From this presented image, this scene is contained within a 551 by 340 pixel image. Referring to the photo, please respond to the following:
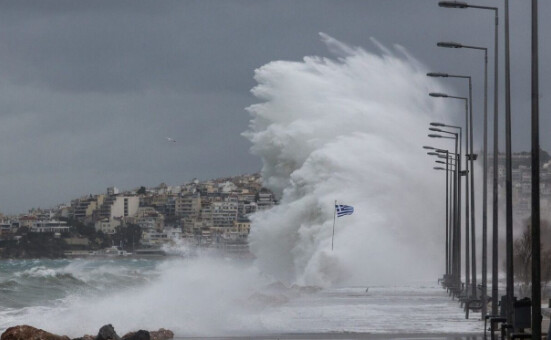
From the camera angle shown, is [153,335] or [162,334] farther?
[162,334]

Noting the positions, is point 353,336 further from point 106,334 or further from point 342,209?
point 342,209

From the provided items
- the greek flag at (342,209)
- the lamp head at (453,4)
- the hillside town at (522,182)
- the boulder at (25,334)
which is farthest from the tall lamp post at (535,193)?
the hillside town at (522,182)

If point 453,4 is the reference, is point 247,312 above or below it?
below

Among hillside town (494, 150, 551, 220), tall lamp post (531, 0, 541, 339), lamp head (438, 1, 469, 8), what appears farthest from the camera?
hillside town (494, 150, 551, 220)

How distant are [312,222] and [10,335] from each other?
48.9 meters

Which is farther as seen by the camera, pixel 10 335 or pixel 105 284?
pixel 105 284

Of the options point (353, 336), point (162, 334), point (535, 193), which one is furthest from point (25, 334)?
point (535, 193)

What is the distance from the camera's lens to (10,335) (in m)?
28.7

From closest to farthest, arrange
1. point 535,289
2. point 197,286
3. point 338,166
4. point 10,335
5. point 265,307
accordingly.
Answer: point 535,289, point 10,335, point 265,307, point 197,286, point 338,166

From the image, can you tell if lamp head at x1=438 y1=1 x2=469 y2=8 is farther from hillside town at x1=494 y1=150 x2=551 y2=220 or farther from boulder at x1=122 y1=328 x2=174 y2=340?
hillside town at x1=494 y1=150 x2=551 y2=220

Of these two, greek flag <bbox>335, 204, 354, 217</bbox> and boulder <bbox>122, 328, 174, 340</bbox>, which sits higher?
greek flag <bbox>335, 204, 354, 217</bbox>

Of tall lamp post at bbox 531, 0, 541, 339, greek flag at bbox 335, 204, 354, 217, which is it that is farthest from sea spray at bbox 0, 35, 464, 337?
tall lamp post at bbox 531, 0, 541, 339

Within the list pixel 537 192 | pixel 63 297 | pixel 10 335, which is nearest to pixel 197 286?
pixel 63 297

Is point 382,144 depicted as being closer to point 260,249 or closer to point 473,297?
point 260,249
